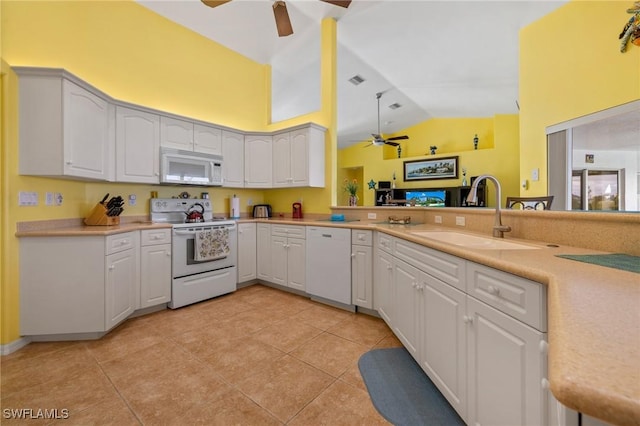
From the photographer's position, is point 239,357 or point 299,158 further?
point 299,158

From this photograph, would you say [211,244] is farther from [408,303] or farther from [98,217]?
[408,303]

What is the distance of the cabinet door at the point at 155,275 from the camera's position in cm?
265

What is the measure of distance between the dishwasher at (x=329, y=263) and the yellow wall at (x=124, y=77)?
89 centimetres

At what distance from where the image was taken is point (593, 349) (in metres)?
0.43

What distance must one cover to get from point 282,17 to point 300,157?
1.60 meters

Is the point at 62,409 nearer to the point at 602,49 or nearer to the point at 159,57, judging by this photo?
the point at 159,57

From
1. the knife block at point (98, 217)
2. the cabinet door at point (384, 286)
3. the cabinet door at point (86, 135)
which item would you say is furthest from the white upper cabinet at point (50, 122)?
the cabinet door at point (384, 286)

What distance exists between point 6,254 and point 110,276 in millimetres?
680

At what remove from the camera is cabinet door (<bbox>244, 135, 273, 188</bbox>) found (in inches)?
156

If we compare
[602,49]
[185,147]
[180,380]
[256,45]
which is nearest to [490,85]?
[602,49]

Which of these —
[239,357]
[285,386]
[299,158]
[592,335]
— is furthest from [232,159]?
[592,335]

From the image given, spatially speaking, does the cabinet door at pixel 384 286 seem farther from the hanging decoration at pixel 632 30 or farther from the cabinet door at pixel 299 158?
the hanging decoration at pixel 632 30

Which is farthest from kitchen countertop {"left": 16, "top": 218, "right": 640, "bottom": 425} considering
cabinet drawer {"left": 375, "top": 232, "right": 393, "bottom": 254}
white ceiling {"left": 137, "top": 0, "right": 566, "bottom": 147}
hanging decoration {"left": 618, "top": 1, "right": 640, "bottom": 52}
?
white ceiling {"left": 137, "top": 0, "right": 566, "bottom": 147}

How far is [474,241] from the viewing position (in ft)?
6.11
